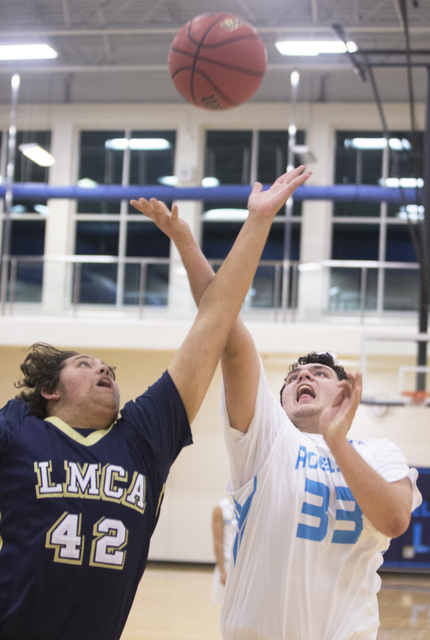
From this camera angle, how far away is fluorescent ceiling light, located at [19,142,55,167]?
11.7 meters

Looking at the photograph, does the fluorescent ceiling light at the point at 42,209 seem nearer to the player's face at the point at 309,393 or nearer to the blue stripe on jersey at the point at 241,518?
the player's face at the point at 309,393

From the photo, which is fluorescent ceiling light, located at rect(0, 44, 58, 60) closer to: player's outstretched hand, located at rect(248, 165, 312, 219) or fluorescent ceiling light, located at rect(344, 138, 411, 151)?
fluorescent ceiling light, located at rect(344, 138, 411, 151)

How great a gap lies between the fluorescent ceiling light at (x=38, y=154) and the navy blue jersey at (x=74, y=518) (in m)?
10.7

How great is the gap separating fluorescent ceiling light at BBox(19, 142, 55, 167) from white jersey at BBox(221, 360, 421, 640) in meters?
10.6

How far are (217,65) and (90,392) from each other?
182cm

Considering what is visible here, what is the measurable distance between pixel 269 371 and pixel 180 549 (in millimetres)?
3093

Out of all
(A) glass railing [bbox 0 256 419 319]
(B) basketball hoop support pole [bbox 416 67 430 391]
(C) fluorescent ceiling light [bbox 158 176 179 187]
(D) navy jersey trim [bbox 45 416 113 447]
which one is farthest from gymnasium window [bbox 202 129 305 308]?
(D) navy jersey trim [bbox 45 416 113 447]

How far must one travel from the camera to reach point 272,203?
1.93m

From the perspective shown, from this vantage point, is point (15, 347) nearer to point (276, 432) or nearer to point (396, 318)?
point (396, 318)

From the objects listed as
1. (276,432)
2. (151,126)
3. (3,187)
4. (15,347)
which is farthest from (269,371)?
(276,432)

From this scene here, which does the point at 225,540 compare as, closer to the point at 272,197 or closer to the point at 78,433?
the point at 78,433

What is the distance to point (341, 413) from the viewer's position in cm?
169

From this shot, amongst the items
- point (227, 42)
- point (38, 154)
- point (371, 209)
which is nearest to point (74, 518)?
point (227, 42)

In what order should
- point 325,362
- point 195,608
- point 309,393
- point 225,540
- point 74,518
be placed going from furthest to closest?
point 195,608 < point 225,540 < point 325,362 < point 309,393 < point 74,518
